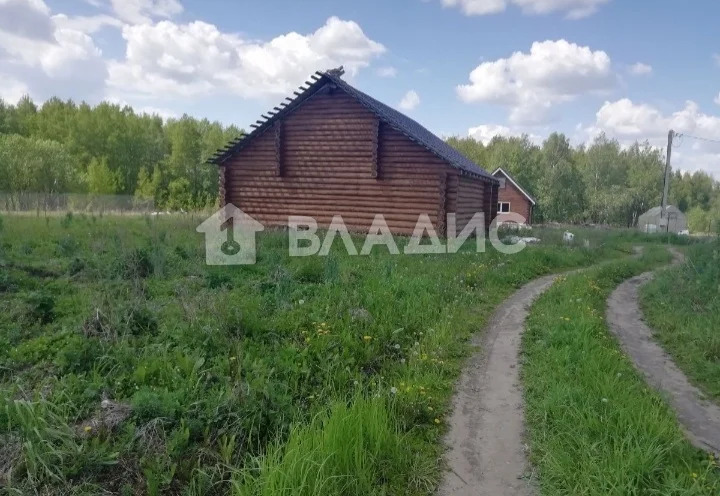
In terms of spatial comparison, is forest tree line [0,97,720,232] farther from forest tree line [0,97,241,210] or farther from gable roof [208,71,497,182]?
gable roof [208,71,497,182]

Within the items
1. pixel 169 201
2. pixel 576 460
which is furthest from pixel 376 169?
pixel 169 201

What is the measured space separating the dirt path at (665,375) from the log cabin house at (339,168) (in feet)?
24.1

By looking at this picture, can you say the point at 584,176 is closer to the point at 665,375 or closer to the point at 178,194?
the point at 178,194

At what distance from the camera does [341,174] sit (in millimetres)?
16891

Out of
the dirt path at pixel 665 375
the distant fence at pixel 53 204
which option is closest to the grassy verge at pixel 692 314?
the dirt path at pixel 665 375

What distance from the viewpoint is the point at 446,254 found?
1297cm

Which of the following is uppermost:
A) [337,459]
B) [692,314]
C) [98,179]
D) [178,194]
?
[98,179]

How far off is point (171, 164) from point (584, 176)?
49892mm

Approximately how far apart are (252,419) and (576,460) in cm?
258

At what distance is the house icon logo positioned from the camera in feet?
33.7

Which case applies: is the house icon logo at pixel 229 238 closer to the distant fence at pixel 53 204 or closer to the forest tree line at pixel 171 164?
the distant fence at pixel 53 204

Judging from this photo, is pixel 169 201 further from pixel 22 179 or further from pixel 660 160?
pixel 660 160

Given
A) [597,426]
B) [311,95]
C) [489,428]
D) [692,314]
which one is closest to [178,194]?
[311,95]

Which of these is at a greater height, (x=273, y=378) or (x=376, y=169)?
(x=376, y=169)
